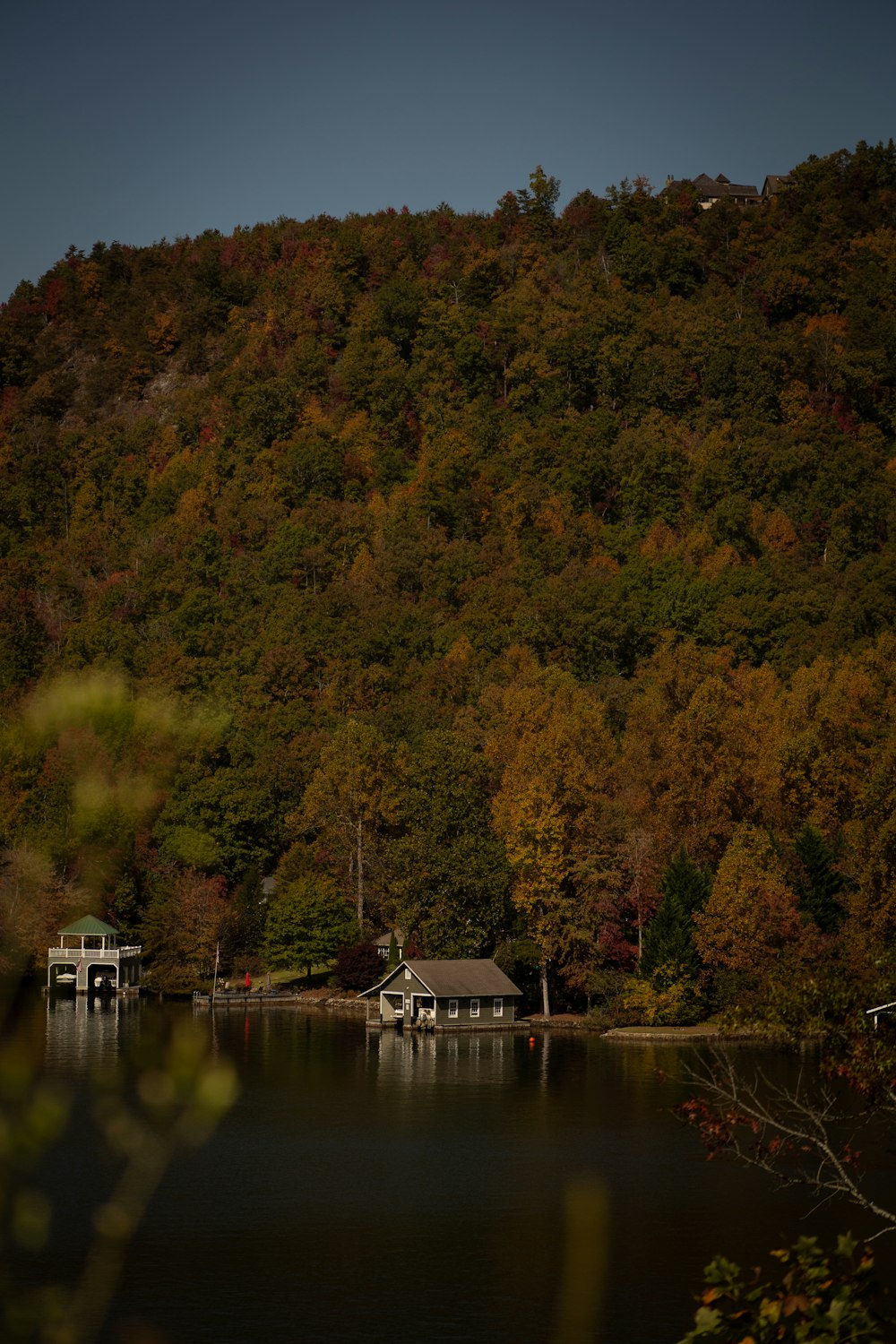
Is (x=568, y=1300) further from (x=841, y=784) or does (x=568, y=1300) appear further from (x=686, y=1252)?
(x=841, y=784)

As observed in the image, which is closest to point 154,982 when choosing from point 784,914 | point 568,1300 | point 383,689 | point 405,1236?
point 383,689

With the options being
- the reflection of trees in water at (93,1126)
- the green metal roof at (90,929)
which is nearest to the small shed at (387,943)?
the reflection of trees in water at (93,1126)

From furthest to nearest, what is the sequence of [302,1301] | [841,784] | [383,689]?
1. [383,689]
2. [841,784]
3. [302,1301]

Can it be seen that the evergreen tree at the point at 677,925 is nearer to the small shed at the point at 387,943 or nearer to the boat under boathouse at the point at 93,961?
the small shed at the point at 387,943

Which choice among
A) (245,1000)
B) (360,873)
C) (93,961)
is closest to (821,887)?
(360,873)

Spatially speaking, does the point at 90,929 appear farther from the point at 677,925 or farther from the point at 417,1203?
the point at 417,1203

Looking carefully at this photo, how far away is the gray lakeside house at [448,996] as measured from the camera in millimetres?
81500

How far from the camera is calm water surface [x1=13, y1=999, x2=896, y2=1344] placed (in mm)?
36531

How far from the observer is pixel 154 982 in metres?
99.5

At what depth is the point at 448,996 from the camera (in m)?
80.9

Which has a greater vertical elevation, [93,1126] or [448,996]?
[448,996]

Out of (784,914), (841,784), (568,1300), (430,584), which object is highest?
(430,584)

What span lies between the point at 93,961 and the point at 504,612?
45801 mm

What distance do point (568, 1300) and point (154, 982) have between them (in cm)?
6579
